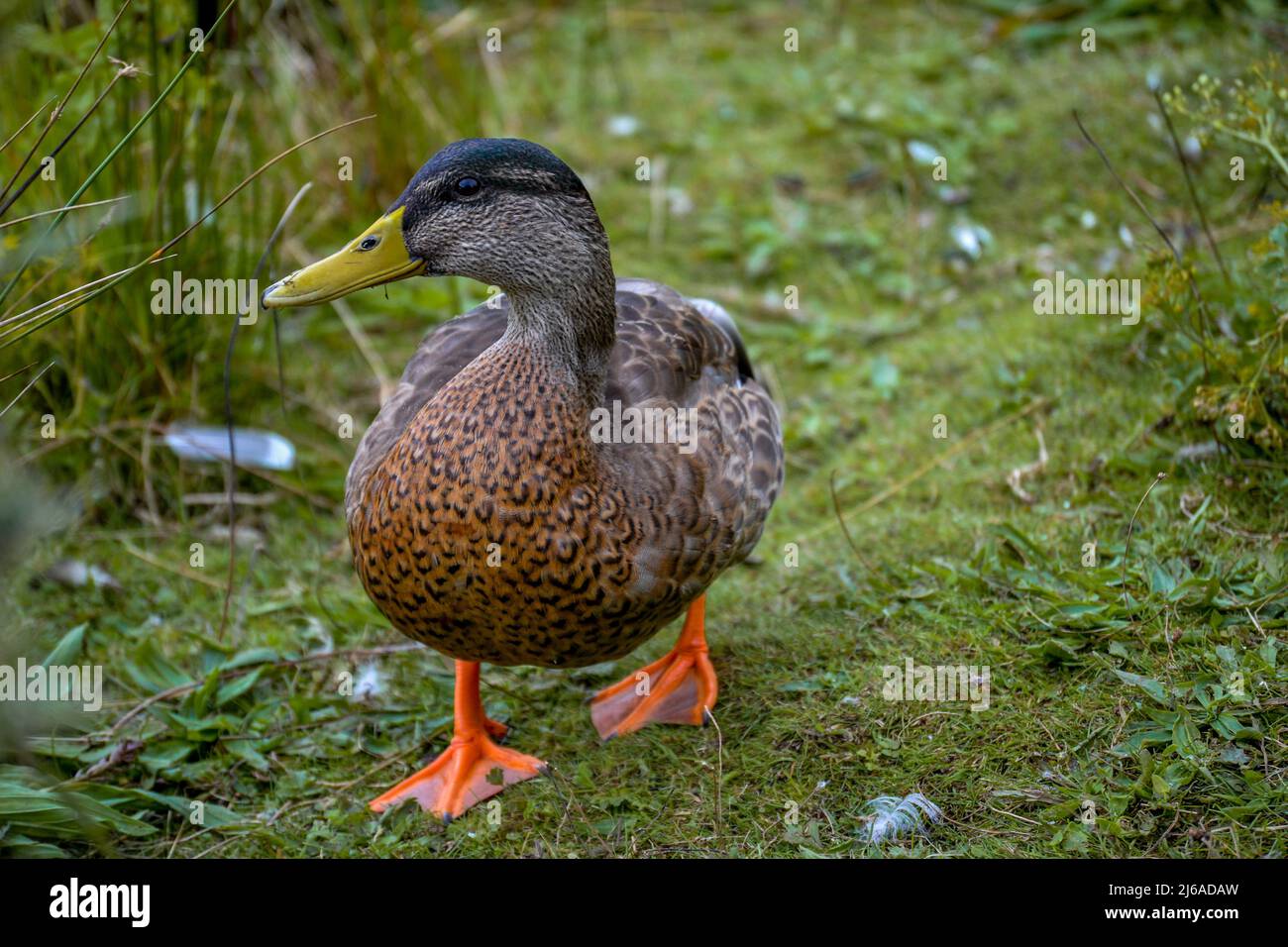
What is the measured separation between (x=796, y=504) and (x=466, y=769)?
161cm

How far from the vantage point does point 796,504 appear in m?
4.25

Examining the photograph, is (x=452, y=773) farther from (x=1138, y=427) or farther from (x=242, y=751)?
(x=1138, y=427)

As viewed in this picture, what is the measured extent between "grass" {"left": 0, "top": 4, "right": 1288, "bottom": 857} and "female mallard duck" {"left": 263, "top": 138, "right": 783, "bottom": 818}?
409mm

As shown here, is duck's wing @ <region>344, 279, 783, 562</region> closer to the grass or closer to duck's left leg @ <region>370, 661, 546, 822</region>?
the grass

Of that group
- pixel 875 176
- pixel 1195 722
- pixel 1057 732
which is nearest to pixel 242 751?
pixel 1057 732

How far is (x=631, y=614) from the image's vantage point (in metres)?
2.84

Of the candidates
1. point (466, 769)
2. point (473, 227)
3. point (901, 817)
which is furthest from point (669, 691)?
point (473, 227)

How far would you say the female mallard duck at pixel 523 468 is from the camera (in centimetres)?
271

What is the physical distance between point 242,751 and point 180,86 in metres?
2.08

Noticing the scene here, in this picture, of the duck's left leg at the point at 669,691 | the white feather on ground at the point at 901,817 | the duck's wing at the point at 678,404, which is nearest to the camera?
the white feather on ground at the point at 901,817

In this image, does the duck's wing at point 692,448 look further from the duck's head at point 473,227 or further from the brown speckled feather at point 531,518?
the duck's head at point 473,227

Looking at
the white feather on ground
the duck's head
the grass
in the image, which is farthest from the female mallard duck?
the white feather on ground

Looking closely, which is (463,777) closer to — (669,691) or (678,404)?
(669,691)

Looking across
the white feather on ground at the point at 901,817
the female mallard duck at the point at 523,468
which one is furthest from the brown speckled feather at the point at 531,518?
the white feather on ground at the point at 901,817
